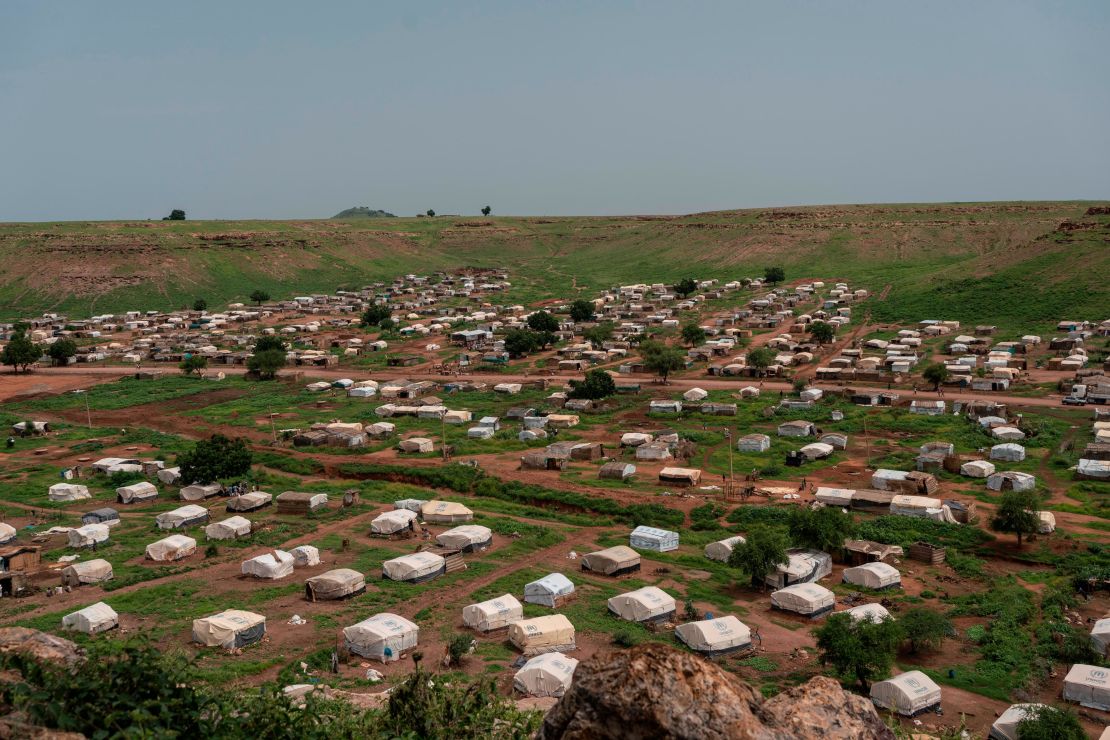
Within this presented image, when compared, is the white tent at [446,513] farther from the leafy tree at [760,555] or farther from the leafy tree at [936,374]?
the leafy tree at [936,374]

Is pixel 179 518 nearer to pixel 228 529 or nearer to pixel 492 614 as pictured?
pixel 228 529

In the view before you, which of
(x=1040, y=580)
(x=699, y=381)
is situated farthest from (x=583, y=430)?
(x=1040, y=580)

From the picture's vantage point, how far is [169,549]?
3209 cm

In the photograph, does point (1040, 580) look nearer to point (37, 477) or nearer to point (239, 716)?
point (239, 716)

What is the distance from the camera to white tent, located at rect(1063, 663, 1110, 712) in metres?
20.9

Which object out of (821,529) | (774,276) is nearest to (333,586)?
(821,529)

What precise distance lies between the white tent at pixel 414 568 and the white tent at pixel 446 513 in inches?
222

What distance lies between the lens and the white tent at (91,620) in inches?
975

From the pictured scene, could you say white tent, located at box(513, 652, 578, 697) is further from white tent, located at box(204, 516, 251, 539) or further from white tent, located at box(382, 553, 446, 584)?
white tent, located at box(204, 516, 251, 539)

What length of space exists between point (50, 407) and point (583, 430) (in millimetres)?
43302

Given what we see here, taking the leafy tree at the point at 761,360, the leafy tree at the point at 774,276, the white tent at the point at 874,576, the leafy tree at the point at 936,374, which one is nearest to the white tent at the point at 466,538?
the white tent at the point at 874,576

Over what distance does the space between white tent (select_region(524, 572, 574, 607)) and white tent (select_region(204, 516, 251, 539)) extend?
13.9 metres

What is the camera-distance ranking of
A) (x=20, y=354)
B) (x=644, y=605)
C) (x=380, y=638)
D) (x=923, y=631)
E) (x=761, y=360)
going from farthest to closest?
(x=20, y=354) → (x=761, y=360) → (x=644, y=605) → (x=923, y=631) → (x=380, y=638)

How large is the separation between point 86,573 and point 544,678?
1857cm
